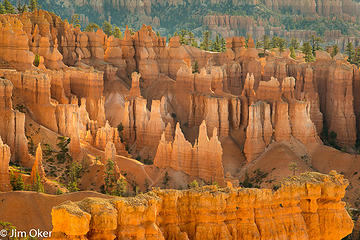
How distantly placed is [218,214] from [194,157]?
33770 millimetres

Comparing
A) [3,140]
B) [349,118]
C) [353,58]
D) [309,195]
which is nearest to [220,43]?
[353,58]

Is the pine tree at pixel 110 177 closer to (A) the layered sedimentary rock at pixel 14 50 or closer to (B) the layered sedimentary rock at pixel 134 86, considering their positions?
(A) the layered sedimentary rock at pixel 14 50

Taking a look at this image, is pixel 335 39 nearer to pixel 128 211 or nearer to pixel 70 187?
pixel 70 187

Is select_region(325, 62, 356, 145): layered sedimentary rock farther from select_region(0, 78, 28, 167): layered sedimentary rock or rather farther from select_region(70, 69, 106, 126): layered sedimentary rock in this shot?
select_region(0, 78, 28, 167): layered sedimentary rock

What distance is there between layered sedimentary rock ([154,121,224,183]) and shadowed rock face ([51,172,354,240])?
29.5m

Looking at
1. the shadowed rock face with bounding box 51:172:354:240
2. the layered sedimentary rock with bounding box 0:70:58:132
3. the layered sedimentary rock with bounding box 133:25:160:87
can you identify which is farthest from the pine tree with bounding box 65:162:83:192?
the layered sedimentary rock with bounding box 133:25:160:87

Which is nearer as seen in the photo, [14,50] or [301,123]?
[14,50]

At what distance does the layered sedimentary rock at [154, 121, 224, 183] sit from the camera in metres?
62.4

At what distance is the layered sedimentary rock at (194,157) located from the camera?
6238 centimetres

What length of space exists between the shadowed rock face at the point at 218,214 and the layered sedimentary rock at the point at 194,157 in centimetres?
2953

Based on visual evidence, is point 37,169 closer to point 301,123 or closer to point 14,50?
Answer: point 14,50

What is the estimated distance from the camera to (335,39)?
508ft

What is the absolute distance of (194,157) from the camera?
62.9m

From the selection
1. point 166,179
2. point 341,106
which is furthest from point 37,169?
point 341,106
